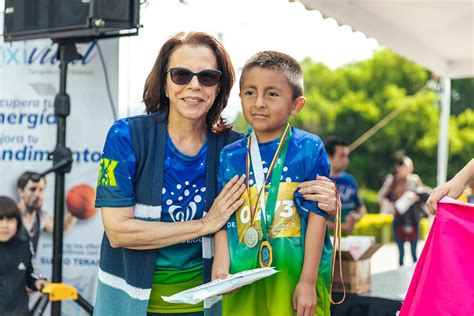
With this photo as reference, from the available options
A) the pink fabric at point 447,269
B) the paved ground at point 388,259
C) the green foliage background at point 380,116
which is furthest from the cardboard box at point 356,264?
the green foliage background at point 380,116

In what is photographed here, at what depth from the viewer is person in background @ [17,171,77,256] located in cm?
482

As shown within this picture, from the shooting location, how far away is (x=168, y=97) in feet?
9.70

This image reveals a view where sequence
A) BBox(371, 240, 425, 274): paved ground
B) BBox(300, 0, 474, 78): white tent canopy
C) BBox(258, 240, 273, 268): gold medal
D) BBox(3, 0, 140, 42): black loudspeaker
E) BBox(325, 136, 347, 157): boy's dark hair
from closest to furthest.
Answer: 1. BBox(258, 240, 273, 268): gold medal
2. BBox(3, 0, 140, 42): black loudspeaker
3. BBox(300, 0, 474, 78): white tent canopy
4. BBox(325, 136, 347, 157): boy's dark hair
5. BBox(371, 240, 425, 274): paved ground

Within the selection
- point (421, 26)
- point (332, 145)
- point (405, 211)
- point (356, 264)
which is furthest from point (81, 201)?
point (405, 211)

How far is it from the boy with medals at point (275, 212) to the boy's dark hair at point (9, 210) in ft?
7.54

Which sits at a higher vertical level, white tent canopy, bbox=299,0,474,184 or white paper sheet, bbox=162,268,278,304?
white tent canopy, bbox=299,0,474,184

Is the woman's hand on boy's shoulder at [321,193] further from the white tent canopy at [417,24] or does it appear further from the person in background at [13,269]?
the white tent canopy at [417,24]

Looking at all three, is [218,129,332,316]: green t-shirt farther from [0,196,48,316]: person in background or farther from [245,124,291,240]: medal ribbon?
[0,196,48,316]: person in background

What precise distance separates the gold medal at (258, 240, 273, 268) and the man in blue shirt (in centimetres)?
472

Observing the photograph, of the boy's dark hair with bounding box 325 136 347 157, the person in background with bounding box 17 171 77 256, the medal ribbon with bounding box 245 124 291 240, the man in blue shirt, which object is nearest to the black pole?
the person in background with bounding box 17 171 77 256

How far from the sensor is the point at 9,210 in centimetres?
477

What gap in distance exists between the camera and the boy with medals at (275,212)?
271 centimetres

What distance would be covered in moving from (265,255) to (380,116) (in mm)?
40323

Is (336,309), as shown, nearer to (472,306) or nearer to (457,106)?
(472,306)
